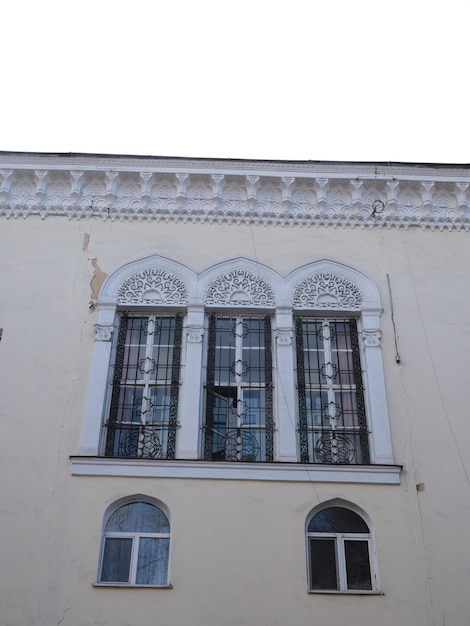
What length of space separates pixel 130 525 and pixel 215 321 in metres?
3.06

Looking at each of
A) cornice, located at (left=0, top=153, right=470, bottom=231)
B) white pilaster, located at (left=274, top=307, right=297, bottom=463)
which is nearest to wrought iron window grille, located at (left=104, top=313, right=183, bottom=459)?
white pilaster, located at (left=274, top=307, right=297, bottom=463)

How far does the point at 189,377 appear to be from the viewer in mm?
9539

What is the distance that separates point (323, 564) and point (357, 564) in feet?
1.30

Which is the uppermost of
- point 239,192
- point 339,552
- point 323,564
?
point 239,192

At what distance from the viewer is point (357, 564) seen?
8.40 metres

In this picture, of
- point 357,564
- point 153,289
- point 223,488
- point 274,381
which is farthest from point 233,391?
point 357,564

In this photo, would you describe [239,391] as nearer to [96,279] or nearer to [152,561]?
[152,561]

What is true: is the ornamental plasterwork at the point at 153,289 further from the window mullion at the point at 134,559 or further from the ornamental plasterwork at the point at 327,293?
the window mullion at the point at 134,559

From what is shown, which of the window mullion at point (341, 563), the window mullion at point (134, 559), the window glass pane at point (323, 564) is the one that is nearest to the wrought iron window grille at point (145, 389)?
the window mullion at point (134, 559)

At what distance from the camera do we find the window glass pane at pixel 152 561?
827cm

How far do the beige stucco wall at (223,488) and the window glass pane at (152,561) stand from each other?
0.19 metres

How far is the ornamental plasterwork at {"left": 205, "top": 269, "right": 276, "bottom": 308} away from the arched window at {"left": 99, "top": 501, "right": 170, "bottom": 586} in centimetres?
307

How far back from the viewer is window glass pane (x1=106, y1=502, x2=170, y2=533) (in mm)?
8594

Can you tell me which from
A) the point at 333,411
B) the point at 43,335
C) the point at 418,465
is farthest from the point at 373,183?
the point at 43,335
